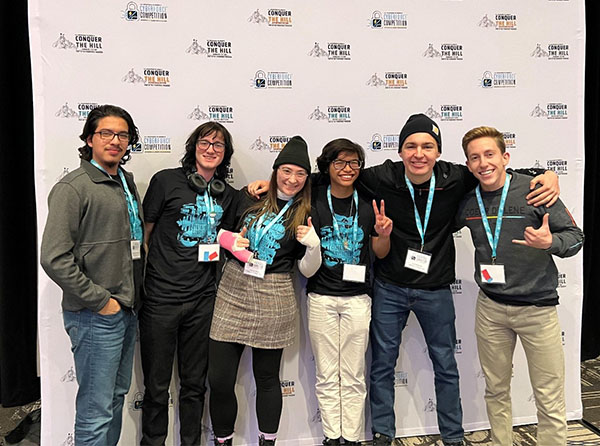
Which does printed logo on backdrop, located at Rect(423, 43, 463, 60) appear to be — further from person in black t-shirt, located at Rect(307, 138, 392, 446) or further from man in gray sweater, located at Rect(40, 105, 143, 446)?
man in gray sweater, located at Rect(40, 105, 143, 446)

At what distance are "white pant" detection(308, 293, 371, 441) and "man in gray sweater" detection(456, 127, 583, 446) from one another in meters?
0.63

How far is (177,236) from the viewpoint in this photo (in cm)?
220

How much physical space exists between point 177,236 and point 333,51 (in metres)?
1.39

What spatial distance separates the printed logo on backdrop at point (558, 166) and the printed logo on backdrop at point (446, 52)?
34.7 inches

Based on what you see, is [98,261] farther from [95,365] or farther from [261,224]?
[261,224]

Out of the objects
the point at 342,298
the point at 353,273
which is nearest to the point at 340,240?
the point at 353,273

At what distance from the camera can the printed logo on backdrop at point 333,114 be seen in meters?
2.57

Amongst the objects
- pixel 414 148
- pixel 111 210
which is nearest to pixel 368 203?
pixel 414 148

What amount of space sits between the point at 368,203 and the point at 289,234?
18.1 inches

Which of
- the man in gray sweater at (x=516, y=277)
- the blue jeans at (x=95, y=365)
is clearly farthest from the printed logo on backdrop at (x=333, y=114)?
the blue jeans at (x=95, y=365)

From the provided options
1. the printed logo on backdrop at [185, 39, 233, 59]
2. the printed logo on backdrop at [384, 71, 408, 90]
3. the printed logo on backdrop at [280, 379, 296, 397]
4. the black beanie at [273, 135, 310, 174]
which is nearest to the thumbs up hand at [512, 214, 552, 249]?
the black beanie at [273, 135, 310, 174]

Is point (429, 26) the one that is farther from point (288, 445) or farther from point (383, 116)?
point (288, 445)

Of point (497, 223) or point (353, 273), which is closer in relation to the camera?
point (497, 223)

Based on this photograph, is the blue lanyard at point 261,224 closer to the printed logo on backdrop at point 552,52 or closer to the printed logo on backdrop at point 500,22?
the printed logo on backdrop at point 500,22
